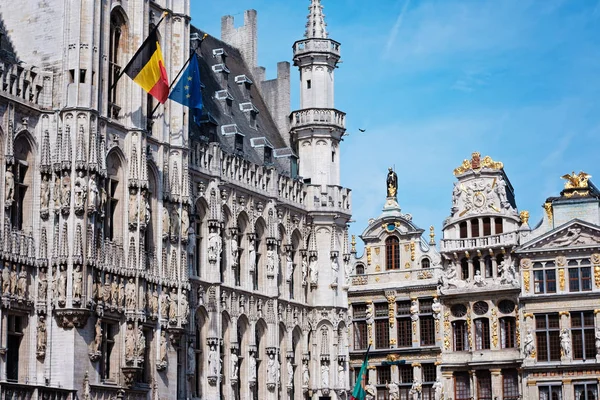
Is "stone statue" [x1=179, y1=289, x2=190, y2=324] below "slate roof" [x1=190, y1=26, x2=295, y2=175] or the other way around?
below

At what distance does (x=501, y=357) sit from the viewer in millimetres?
60969

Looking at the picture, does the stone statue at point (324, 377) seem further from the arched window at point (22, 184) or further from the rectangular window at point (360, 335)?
the arched window at point (22, 184)

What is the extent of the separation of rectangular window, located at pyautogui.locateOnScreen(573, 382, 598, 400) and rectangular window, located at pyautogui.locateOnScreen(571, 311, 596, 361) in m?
1.23

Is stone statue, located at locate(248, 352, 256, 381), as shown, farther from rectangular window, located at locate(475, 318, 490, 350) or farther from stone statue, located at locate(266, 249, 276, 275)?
rectangular window, located at locate(475, 318, 490, 350)

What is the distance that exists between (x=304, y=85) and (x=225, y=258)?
1171 centimetres

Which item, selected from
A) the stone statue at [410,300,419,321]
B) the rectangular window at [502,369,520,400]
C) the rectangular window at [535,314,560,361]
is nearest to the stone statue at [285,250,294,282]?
the stone statue at [410,300,419,321]

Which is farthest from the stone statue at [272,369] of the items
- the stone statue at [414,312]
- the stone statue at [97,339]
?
the stone statue at [414,312]

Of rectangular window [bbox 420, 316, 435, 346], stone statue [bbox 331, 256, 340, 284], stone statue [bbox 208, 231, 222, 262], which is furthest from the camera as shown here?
rectangular window [bbox 420, 316, 435, 346]

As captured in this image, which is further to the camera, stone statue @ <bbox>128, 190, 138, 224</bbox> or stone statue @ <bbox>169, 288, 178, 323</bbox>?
stone statue @ <bbox>169, 288, 178, 323</bbox>

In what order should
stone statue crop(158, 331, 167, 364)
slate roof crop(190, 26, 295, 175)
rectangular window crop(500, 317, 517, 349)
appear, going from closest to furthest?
stone statue crop(158, 331, 167, 364) → slate roof crop(190, 26, 295, 175) → rectangular window crop(500, 317, 517, 349)

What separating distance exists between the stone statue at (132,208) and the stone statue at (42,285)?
3.74 meters

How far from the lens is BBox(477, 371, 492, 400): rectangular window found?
6134 centimetres

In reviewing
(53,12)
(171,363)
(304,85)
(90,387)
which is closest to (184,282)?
(171,363)

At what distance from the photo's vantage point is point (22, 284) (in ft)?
128
